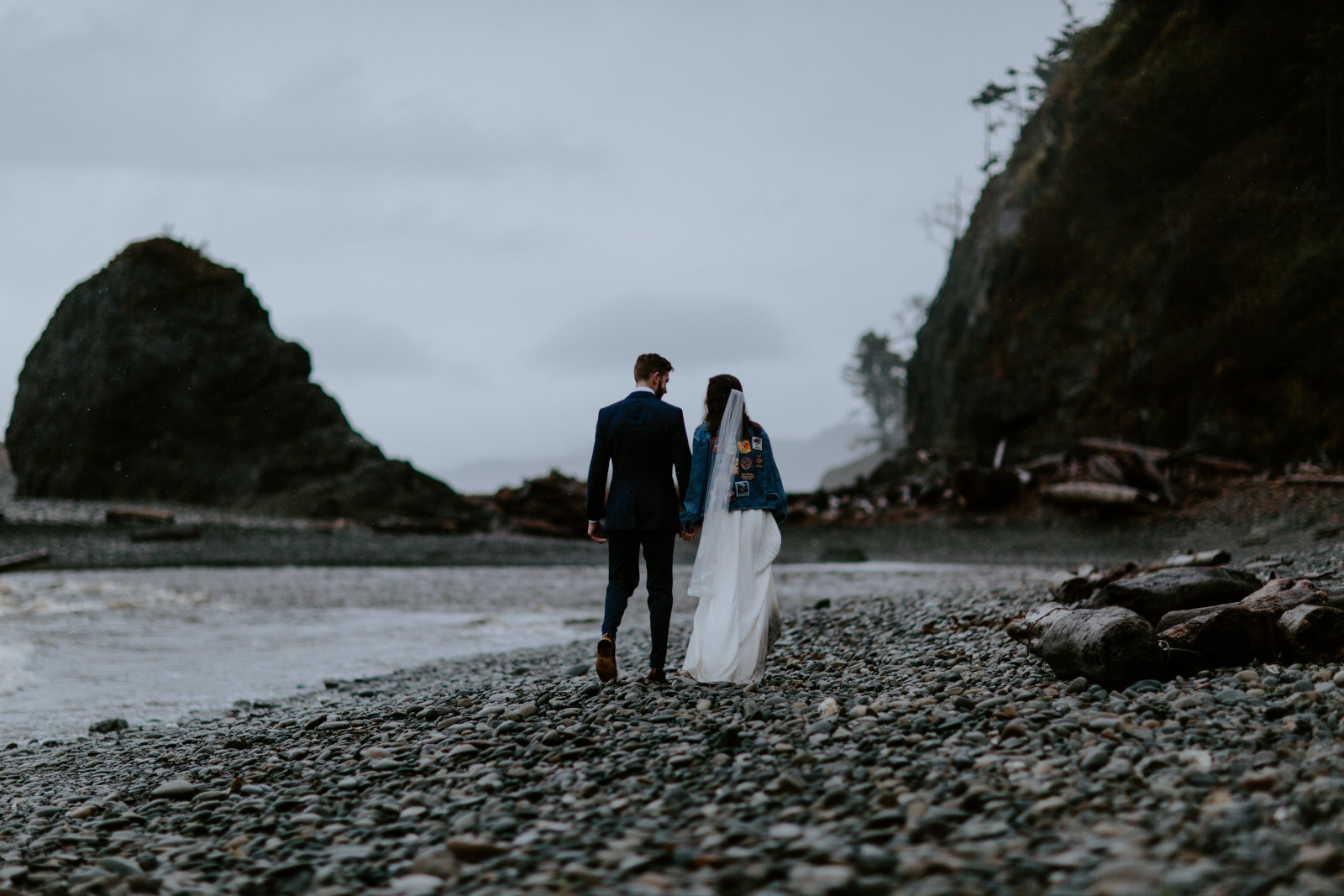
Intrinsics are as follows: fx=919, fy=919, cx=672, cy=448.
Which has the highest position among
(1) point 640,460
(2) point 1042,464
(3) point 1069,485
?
(2) point 1042,464

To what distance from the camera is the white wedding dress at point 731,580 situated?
668 cm

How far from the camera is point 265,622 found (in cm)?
1496

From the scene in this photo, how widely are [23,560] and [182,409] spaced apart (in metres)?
17.7

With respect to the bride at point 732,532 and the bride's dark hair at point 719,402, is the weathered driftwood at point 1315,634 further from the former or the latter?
the bride's dark hair at point 719,402

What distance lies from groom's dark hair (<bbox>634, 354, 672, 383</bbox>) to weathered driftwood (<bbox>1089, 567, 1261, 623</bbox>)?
3.71 m

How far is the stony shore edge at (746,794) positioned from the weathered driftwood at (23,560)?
16.3 meters

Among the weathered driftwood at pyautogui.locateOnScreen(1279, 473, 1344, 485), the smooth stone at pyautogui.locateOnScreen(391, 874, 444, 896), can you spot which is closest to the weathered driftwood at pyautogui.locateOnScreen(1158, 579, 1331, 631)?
the smooth stone at pyautogui.locateOnScreen(391, 874, 444, 896)

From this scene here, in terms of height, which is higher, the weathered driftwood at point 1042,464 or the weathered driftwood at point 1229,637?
the weathered driftwood at point 1042,464

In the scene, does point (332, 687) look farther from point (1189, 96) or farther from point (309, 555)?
point (1189, 96)

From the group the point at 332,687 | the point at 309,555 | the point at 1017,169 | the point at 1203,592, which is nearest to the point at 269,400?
the point at 309,555

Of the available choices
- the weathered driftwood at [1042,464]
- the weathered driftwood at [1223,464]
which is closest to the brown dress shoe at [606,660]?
the weathered driftwood at [1223,464]

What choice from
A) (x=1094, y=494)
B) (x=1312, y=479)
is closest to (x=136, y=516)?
(x=1094, y=494)

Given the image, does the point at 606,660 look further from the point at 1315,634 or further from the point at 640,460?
the point at 1315,634

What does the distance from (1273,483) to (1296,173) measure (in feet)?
33.1
